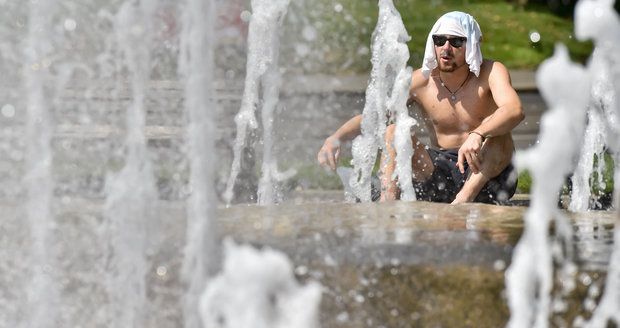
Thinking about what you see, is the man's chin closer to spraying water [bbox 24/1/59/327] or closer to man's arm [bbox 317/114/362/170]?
man's arm [bbox 317/114/362/170]

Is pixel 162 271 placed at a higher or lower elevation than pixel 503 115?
lower

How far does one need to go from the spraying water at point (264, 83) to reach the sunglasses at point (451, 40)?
126cm

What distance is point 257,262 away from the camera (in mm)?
2510

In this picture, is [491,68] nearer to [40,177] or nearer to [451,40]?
[451,40]

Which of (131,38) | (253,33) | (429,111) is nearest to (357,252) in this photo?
(131,38)

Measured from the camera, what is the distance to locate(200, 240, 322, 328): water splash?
2.52 meters

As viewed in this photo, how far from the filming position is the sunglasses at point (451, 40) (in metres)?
5.20

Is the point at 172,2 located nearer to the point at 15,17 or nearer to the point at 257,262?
the point at 257,262

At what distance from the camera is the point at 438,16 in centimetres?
1872

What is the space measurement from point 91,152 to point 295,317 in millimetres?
4794

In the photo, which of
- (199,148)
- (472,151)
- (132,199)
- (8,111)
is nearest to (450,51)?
(472,151)

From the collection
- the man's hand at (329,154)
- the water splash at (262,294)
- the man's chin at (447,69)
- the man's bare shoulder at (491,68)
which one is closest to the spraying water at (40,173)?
the water splash at (262,294)

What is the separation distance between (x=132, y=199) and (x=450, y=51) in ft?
6.49

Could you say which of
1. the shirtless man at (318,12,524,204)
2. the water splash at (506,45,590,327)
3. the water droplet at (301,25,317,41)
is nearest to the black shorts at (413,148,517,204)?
the shirtless man at (318,12,524,204)
